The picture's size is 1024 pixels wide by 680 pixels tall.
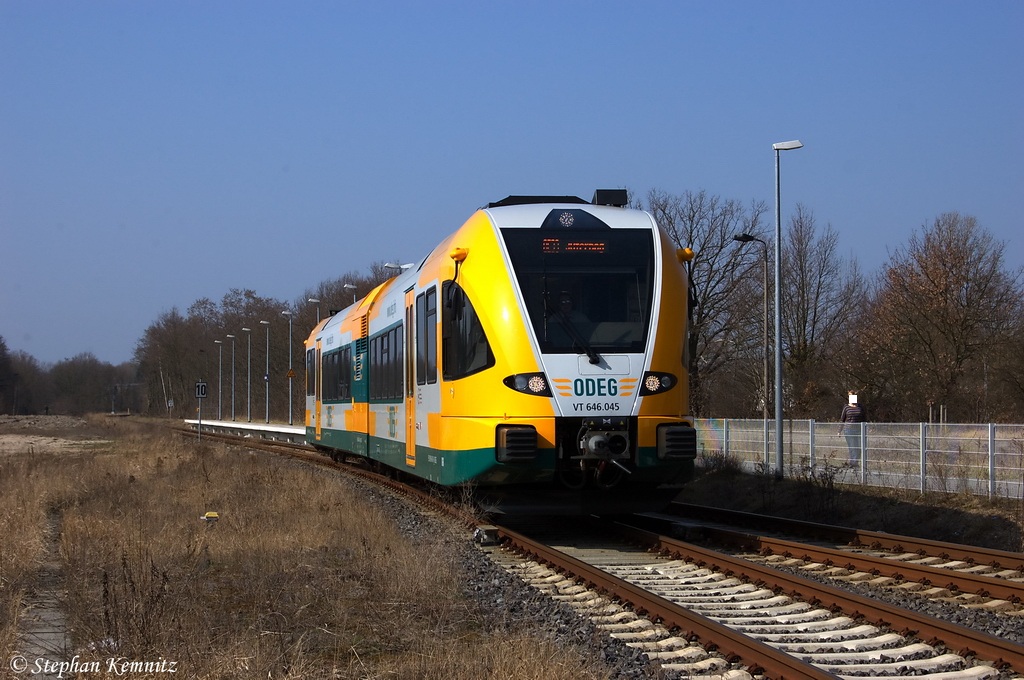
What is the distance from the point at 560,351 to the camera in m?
12.0

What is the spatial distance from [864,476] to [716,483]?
3468 millimetres

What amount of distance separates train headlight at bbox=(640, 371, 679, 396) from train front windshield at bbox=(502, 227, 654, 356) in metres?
0.35

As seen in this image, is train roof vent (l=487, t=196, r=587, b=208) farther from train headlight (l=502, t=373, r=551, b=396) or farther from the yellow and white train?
train headlight (l=502, t=373, r=551, b=396)

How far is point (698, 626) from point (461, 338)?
232 inches

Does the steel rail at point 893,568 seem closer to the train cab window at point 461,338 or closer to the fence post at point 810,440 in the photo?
the train cab window at point 461,338

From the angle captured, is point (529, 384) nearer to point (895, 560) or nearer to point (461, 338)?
point (461, 338)

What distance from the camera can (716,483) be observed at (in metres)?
22.2

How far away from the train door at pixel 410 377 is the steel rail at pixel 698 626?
15.7 feet

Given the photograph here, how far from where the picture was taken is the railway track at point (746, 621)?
6.77m

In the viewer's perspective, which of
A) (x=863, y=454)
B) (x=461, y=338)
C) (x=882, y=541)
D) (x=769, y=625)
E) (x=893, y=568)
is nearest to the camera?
(x=769, y=625)

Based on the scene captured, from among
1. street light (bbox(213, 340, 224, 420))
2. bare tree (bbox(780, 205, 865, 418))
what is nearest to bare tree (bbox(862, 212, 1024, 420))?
bare tree (bbox(780, 205, 865, 418))

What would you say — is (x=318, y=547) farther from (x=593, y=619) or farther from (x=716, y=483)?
(x=716, y=483)

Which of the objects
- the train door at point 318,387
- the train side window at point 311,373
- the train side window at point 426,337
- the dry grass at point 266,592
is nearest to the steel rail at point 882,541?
the dry grass at point 266,592

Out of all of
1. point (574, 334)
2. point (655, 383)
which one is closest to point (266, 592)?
point (574, 334)
